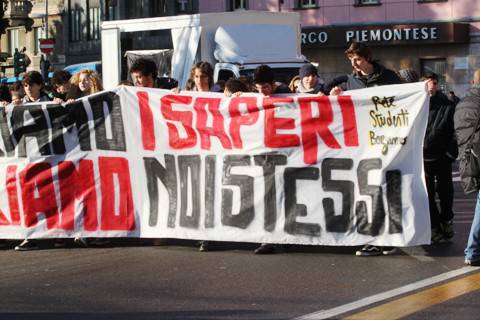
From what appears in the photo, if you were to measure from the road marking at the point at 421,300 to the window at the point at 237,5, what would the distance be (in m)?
37.9

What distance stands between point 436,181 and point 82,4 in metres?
43.9

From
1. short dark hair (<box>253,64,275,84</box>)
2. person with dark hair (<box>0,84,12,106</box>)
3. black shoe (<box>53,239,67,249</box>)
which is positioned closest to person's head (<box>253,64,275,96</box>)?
short dark hair (<box>253,64,275,84</box>)

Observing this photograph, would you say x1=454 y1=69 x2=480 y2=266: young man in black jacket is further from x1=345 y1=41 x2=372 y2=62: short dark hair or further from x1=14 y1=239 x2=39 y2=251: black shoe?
x1=14 y1=239 x2=39 y2=251: black shoe

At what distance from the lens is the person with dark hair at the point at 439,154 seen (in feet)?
40.7

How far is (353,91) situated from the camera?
1179cm

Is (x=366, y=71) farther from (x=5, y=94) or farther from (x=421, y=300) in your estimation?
(x=5, y=94)

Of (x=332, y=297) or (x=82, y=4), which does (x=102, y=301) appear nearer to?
(x=332, y=297)

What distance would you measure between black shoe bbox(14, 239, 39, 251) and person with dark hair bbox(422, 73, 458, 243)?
12.7 ft

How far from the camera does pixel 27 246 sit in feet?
41.8

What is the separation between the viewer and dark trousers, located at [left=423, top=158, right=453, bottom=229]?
12547mm

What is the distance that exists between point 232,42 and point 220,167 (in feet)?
44.5

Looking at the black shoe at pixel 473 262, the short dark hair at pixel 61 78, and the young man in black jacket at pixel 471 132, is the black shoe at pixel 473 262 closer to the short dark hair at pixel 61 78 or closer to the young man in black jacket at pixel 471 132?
the young man in black jacket at pixel 471 132

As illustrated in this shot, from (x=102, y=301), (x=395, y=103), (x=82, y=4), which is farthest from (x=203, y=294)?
(x=82, y=4)

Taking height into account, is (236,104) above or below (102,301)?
above
